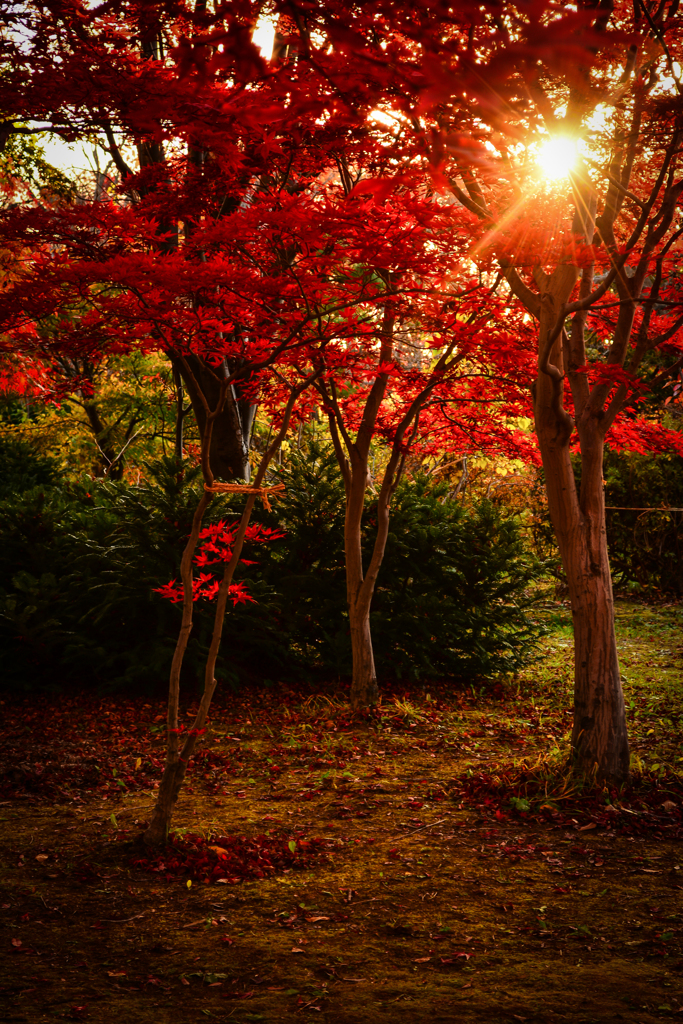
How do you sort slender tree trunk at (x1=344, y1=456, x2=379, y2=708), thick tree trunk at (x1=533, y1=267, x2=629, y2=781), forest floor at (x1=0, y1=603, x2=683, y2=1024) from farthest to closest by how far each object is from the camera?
slender tree trunk at (x1=344, y1=456, x2=379, y2=708)
thick tree trunk at (x1=533, y1=267, x2=629, y2=781)
forest floor at (x1=0, y1=603, x2=683, y2=1024)

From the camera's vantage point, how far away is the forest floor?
2.46 metres

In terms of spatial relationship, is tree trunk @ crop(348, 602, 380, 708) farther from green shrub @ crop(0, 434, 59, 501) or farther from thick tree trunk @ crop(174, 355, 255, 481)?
green shrub @ crop(0, 434, 59, 501)

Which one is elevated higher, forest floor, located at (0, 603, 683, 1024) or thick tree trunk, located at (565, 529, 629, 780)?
thick tree trunk, located at (565, 529, 629, 780)

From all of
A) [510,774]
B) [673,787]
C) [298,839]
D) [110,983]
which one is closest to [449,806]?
[510,774]

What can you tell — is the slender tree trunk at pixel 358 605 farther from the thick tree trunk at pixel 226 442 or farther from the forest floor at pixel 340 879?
the thick tree trunk at pixel 226 442

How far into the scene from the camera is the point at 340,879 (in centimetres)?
344

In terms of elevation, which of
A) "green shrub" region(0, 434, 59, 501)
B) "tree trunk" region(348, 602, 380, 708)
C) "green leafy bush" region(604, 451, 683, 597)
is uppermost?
"green shrub" region(0, 434, 59, 501)

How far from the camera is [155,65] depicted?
462cm

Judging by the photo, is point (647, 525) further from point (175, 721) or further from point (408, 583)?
point (175, 721)

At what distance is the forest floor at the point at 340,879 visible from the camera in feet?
8.07

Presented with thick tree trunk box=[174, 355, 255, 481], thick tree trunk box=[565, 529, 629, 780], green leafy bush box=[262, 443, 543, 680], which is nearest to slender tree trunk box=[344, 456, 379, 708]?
green leafy bush box=[262, 443, 543, 680]

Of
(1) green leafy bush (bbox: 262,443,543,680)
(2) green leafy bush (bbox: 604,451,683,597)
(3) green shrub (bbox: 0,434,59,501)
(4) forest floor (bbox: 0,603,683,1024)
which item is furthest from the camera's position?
(2) green leafy bush (bbox: 604,451,683,597)

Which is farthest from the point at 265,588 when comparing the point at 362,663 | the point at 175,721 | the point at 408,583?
the point at 175,721

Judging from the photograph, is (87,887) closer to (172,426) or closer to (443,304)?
(443,304)
